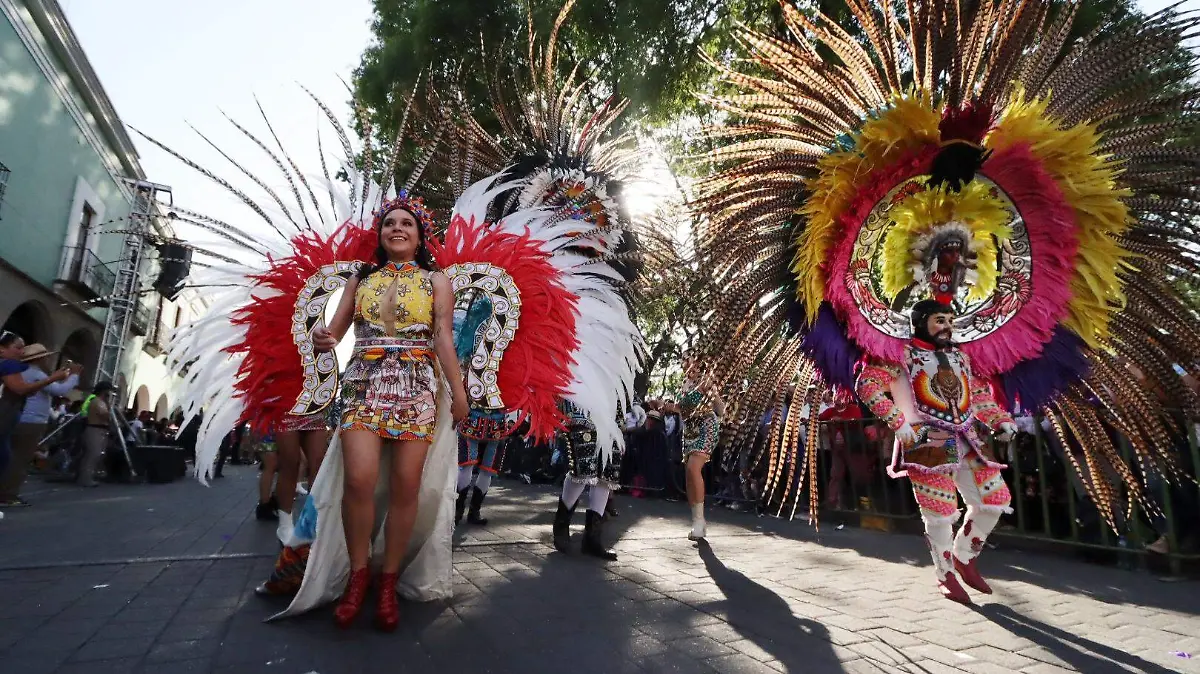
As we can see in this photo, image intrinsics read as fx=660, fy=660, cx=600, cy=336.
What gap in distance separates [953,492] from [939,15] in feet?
8.28

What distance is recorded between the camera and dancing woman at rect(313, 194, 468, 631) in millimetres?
2814

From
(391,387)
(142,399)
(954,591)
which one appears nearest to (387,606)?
(391,387)

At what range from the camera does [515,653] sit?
7.97ft

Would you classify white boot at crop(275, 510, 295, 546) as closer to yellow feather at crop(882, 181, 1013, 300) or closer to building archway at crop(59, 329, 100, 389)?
yellow feather at crop(882, 181, 1013, 300)

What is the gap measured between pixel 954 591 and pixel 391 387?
3.11 metres

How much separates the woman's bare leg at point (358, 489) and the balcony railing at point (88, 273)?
17.5 metres

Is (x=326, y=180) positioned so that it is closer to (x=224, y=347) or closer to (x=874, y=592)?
(x=224, y=347)

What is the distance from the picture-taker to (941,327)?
3586mm

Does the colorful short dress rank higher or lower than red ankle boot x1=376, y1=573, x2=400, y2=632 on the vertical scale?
higher

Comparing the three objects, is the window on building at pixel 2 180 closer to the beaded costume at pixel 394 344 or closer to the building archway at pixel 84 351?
the building archway at pixel 84 351

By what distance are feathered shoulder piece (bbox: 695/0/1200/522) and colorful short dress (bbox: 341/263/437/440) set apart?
4.25ft

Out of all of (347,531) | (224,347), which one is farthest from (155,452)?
(347,531)

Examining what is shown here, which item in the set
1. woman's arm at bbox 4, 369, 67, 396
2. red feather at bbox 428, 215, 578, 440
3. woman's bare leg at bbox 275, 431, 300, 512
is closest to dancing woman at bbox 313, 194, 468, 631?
red feather at bbox 428, 215, 578, 440

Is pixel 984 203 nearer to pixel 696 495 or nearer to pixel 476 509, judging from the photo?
pixel 696 495
